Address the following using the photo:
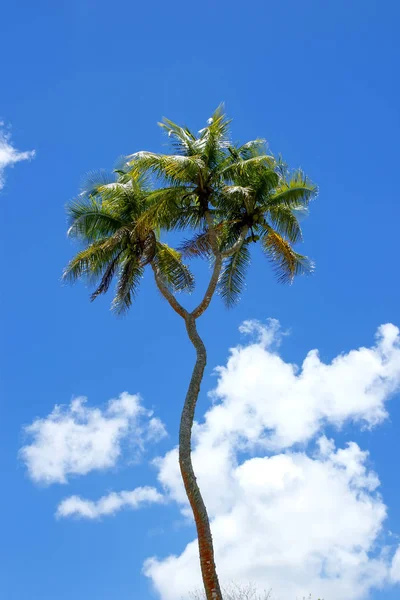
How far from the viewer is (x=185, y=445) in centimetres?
1970

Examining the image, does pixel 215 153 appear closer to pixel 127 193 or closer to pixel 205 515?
pixel 127 193

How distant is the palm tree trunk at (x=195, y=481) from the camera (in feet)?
59.0

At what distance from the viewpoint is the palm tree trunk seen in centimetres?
1798

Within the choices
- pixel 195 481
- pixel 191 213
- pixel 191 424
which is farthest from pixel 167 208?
pixel 195 481

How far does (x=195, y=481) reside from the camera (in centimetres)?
1922

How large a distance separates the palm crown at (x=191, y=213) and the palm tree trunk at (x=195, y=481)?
2909 millimetres

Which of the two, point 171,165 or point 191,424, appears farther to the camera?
point 171,165

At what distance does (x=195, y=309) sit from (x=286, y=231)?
159 inches

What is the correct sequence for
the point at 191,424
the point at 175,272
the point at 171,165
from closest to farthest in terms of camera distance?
the point at 191,424 → the point at 171,165 → the point at 175,272

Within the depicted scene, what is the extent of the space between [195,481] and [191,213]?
27.0 feet

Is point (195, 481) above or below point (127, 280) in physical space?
below

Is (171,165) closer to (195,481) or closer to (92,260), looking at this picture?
(92,260)

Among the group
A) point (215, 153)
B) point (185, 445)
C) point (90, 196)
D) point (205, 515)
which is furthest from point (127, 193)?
point (205, 515)

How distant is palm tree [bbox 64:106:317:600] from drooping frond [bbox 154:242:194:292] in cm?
3
